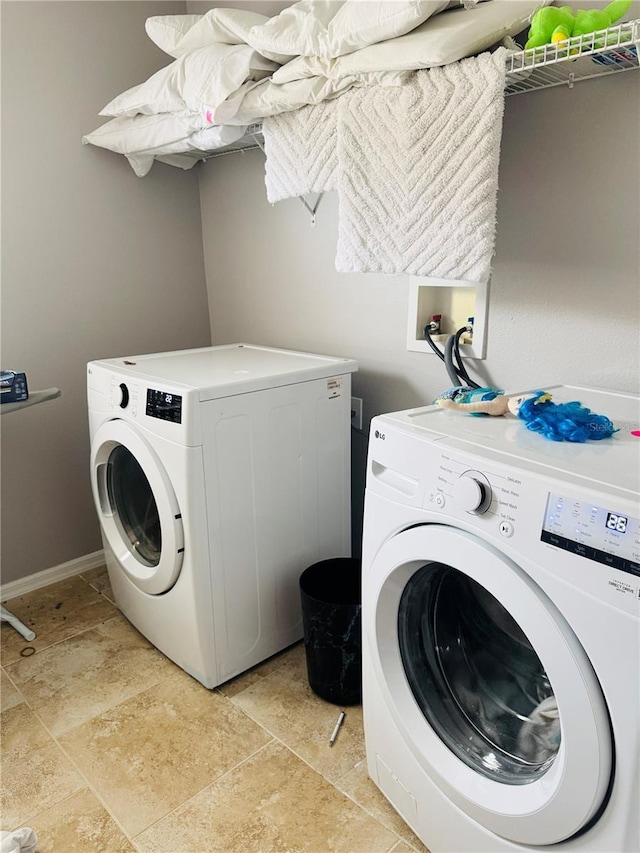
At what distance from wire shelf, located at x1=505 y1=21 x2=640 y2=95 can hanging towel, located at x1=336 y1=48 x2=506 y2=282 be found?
0.19ft

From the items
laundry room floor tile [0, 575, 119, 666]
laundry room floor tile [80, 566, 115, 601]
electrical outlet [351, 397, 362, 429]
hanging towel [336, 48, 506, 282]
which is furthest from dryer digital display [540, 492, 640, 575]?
laundry room floor tile [80, 566, 115, 601]

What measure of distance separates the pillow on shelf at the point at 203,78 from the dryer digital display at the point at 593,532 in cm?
132

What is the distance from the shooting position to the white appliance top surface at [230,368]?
168 centimetres

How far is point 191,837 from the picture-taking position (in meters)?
1.39

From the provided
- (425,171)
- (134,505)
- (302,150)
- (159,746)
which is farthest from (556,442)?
(134,505)

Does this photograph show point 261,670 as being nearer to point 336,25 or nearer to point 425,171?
point 425,171

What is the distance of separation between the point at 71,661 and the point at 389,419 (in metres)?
1.41

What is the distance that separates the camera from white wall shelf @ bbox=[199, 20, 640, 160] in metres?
1.15

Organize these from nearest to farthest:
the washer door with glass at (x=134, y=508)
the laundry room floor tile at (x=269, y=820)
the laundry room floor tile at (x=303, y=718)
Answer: the laundry room floor tile at (x=269, y=820) → the laundry room floor tile at (x=303, y=718) → the washer door with glass at (x=134, y=508)

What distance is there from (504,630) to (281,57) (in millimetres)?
1438

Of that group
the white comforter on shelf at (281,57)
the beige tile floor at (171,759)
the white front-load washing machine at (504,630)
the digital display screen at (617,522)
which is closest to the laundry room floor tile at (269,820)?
the beige tile floor at (171,759)

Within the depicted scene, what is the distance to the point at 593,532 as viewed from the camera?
34.3 inches

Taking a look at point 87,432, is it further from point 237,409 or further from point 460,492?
point 460,492

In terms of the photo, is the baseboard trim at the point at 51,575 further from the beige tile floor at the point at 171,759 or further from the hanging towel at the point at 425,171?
the hanging towel at the point at 425,171
